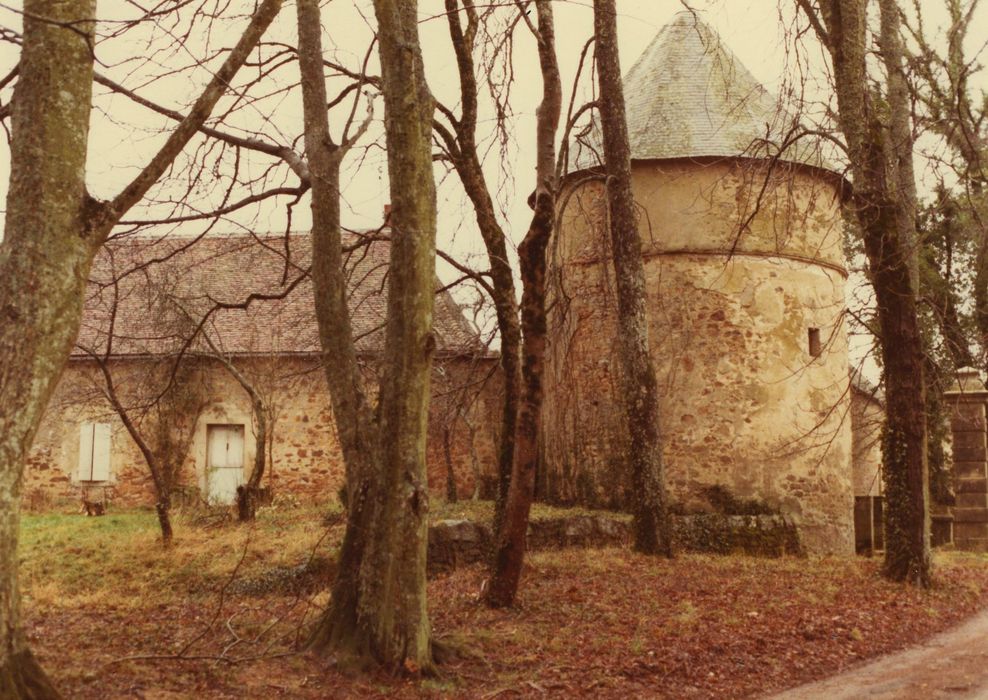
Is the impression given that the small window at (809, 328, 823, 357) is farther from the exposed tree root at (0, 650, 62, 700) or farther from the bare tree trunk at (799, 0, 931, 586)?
the exposed tree root at (0, 650, 62, 700)

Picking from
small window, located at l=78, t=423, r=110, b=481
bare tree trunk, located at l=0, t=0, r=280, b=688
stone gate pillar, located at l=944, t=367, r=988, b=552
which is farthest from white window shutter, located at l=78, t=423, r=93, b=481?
stone gate pillar, located at l=944, t=367, r=988, b=552

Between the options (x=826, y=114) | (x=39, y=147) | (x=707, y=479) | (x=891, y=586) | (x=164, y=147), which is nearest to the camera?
(x=39, y=147)

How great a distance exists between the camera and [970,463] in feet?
50.3

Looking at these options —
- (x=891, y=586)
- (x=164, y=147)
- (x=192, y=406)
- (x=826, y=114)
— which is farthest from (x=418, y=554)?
(x=192, y=406)

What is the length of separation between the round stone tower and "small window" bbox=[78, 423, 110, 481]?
10.3 m

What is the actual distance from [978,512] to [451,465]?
31.1ft

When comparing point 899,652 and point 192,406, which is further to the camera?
point 192,406

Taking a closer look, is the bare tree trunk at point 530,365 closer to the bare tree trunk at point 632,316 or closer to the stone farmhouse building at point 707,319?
the bare tree trunk at point 632,316

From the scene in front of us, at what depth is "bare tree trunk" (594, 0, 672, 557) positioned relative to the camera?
11.4 m

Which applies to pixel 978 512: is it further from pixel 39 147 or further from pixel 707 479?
pixel 39 147

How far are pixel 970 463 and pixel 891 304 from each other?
7.04m

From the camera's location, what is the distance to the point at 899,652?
24.0 feet

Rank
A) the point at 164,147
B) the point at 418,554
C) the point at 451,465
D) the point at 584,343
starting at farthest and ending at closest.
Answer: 1. the point at 451,465
2. the point at 584,343
3. the point at 418,554
4. the point at 164,147

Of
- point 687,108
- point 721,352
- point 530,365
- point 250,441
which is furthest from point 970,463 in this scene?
point 250,441
